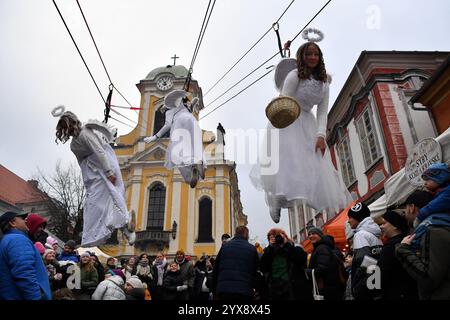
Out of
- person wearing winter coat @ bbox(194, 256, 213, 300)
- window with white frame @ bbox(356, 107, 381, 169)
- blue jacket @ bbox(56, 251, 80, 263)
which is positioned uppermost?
window with white frame @ bbox(356, 107, 381, 169)

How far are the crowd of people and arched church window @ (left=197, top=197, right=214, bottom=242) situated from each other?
18.9 meters

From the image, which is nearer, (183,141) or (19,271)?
(19,271)

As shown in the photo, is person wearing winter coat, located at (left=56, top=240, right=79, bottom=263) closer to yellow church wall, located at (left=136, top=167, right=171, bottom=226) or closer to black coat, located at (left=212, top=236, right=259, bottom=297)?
black coat, located at (left=212, top=236, right=259, bottom=297)

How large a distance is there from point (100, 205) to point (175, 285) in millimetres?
2542

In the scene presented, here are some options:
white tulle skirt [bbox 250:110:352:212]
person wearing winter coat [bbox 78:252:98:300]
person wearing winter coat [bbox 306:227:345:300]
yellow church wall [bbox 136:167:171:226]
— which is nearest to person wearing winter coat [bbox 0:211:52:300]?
white tulle skirt [bbox 250:110:352:212]

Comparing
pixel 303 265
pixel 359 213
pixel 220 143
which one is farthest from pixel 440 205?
pixel 220 143

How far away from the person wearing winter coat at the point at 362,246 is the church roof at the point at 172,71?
2865 cm

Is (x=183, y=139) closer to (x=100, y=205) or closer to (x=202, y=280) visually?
(x=100, y=205)

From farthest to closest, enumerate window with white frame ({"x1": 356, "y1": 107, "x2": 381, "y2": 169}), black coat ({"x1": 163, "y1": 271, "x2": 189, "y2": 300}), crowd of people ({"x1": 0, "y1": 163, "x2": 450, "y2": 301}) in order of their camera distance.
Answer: window with white frame ({"x1": 356, "y1": 107, "x2": 381, "y2": 169})
black coat ({"x1": 163, "y1": 271, "x2": 189, "y2": 300})
crowd of people ({"x1": 0, "y1": 163, "x2": 450, "y2": 301})

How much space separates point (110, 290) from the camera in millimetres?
4809

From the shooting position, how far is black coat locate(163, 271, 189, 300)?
20.8ft

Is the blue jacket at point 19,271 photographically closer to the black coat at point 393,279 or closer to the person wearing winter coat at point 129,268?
the black coat at point 393,279
